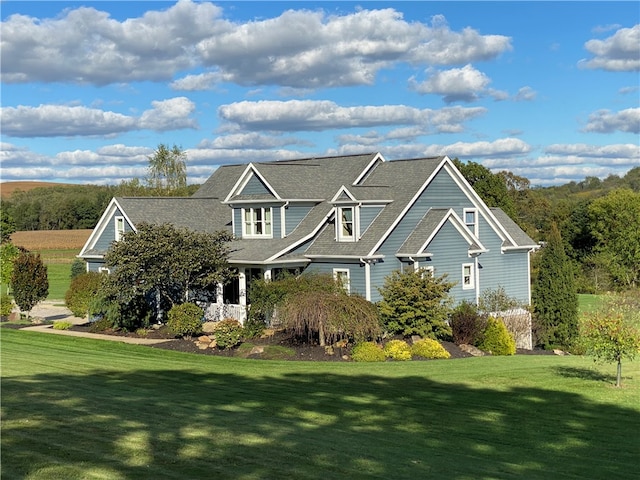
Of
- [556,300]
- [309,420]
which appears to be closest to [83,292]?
[556,300]

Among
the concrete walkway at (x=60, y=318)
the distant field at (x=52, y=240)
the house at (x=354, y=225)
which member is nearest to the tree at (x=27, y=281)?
the concrete walkway at (x=60, y=318)

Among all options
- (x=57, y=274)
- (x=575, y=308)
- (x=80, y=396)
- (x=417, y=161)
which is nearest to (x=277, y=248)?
(x=417, y=161)

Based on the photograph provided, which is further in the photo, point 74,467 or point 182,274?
point 182,274

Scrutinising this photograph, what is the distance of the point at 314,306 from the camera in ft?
93.1

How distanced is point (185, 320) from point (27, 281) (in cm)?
1128

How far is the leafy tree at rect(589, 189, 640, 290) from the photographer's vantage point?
71.3 meters

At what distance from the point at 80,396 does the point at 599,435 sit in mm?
10142

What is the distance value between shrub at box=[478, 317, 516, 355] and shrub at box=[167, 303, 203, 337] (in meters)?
11.4

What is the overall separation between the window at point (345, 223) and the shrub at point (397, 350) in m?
6.73

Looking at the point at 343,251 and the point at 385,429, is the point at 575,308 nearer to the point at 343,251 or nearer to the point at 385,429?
the point at 343,251

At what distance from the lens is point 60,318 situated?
133 ft

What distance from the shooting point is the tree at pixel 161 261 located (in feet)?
→ 104

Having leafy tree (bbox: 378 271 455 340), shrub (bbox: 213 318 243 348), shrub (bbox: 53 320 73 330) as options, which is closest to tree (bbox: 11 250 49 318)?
shrub (bbox: 53 320 73 330)

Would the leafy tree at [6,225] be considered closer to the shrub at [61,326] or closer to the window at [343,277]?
the shrub at [61,326]
